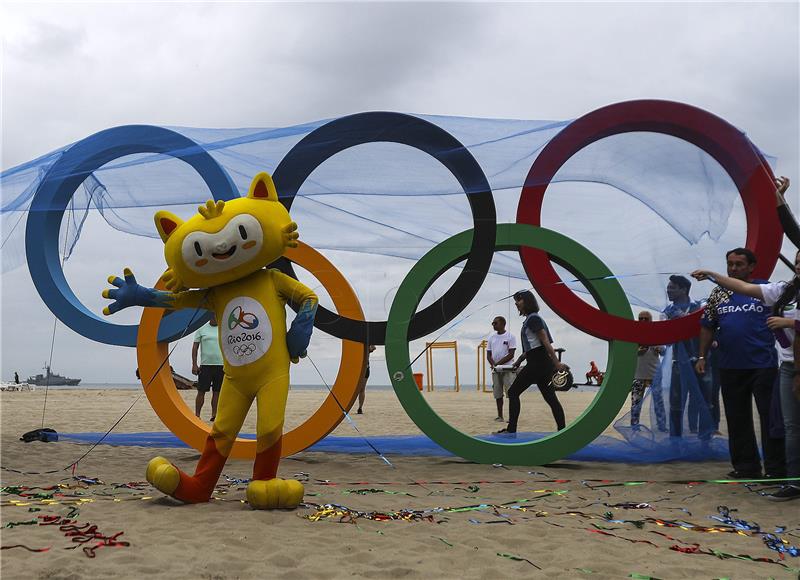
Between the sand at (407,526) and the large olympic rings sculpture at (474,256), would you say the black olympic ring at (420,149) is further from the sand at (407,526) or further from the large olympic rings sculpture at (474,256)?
the sand at (407,526)

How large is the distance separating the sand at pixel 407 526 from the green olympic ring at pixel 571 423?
0.60 ft

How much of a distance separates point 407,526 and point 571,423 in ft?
9.04


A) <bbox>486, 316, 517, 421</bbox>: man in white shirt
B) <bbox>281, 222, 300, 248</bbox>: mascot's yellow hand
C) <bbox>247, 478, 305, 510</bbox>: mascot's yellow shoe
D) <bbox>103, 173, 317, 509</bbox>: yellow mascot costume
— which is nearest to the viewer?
<bbox>247, 478, 305, 510</bbox>: mascot's yellow shoe

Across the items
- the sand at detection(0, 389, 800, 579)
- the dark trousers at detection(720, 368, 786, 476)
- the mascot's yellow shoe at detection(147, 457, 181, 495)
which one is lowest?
the sand at detection(0, 389, 800, 579)

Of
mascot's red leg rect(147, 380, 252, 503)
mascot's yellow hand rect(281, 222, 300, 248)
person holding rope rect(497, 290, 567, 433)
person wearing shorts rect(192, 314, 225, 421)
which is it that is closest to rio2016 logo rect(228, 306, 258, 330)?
mascot's red leg rect(147, 380, 252, 503)

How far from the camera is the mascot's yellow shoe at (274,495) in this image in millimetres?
4492

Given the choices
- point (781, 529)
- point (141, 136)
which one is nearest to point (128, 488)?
point (141, 136)

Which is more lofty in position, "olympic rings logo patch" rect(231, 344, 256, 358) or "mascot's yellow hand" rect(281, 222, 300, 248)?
"mascot's yellow hand" rect(281, 222, 300, 248)

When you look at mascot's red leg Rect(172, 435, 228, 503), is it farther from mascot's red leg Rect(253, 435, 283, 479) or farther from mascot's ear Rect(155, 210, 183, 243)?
mascot's ear Rect(155, 210, 183, 243)

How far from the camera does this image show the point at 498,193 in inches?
252

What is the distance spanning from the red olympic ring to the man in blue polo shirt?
1.94 ft

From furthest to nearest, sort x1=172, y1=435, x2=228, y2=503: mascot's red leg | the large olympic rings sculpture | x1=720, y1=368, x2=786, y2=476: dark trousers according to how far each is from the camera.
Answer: the large olympic rings sculpture
x1=720, y1=368, x2=786, y2=476: dark trousers
x1=172, y1=435, x2=228, y2=503: mascot's red leg

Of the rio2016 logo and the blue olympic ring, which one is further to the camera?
the blue olympic ring

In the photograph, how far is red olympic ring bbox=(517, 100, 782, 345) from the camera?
612 centimetres
